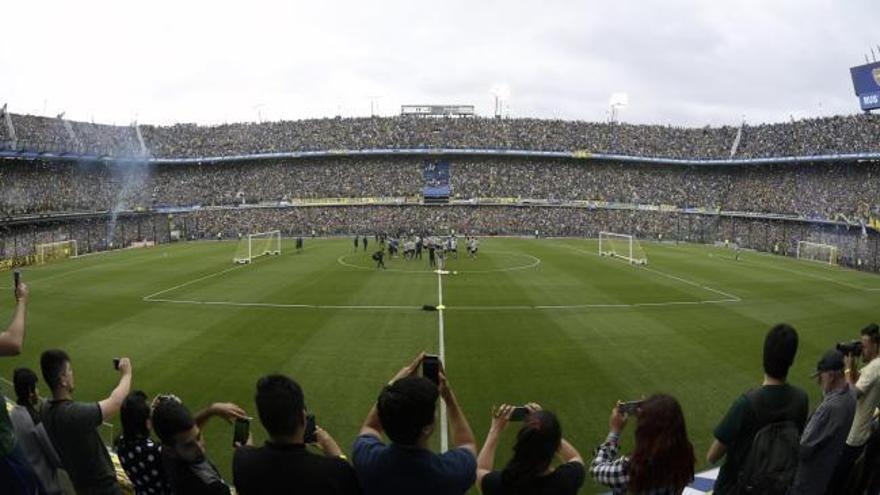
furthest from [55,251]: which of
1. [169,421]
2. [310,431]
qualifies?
[310,431]

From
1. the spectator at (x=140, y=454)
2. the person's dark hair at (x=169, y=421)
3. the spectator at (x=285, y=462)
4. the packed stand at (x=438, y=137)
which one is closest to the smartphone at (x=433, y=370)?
the spectator at (x=285, y=462)

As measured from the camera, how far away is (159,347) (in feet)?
62.2

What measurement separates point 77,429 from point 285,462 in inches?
106

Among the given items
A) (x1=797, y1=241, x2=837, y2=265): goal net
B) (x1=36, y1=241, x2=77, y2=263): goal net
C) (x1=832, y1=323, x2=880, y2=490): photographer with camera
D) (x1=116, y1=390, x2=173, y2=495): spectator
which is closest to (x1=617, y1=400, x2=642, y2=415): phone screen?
(x1=832, y1=323, x2=880, y2=490): photographer with camera

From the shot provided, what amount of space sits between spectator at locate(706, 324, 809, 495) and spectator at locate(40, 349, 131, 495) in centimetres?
542

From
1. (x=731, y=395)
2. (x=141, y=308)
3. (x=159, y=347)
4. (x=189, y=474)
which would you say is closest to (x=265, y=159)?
(x=141, y=308)

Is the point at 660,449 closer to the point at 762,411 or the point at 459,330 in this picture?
the point at 762,411

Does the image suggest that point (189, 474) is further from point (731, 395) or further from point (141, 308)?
point (141, 308)

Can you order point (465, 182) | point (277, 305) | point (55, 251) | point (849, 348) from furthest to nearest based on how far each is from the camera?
point (465, 182) < point (55, 251) < point (277, 305) < point (849, 348)

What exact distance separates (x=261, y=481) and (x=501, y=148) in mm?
78789

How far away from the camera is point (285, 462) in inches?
152

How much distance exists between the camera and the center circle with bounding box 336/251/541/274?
124 feet

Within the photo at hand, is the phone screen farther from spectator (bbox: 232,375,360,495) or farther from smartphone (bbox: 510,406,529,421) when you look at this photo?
spectator (bbox: 232,375,360,495)

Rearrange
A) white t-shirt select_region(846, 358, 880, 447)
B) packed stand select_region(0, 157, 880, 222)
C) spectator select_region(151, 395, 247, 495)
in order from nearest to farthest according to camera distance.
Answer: spectator select_region(151, 395, 247, 495) → white t-shirt select_region(846, 358, 880, 447) → packed stand select_region(0, 157, 880, 222)
